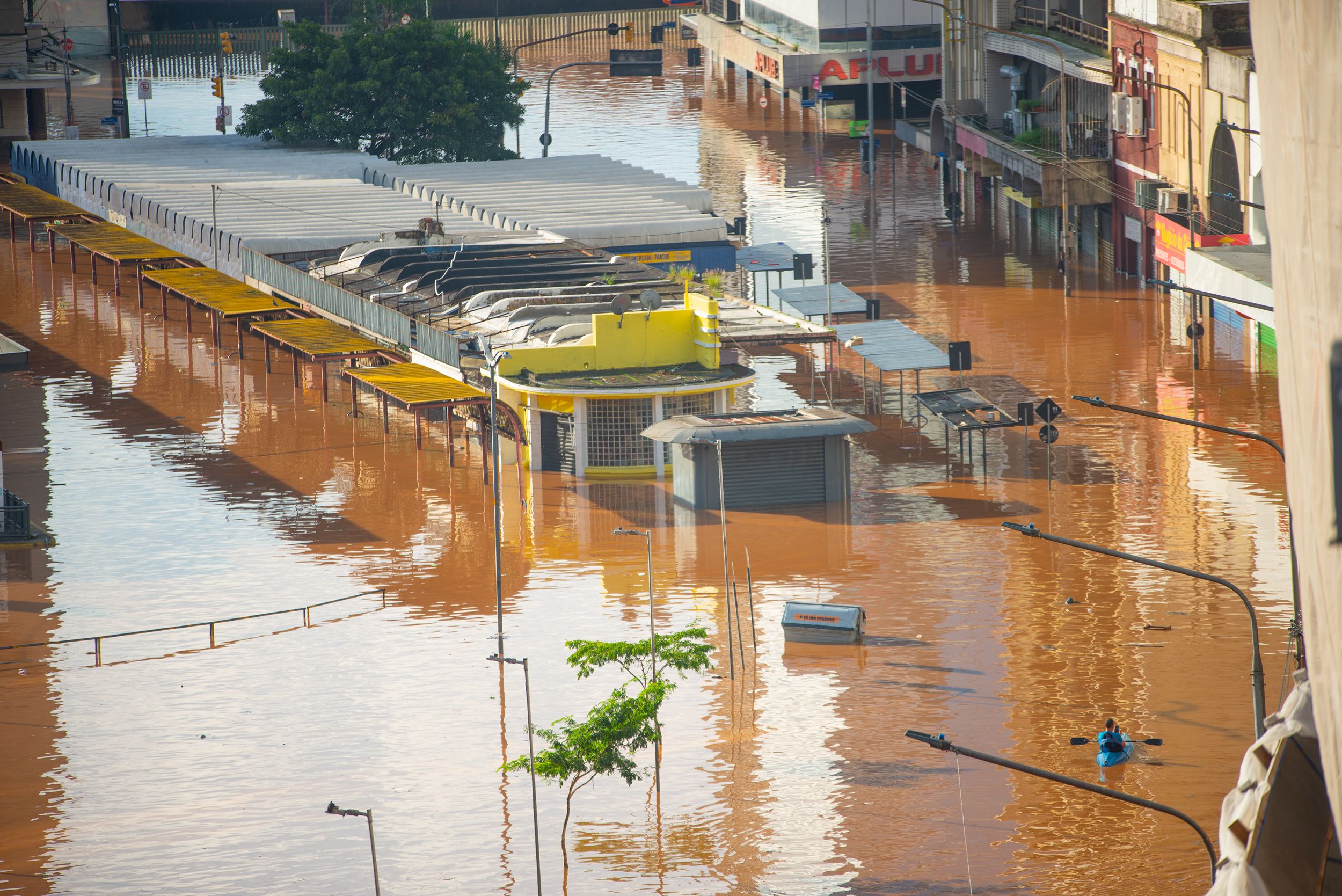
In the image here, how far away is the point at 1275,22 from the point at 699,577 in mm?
29743

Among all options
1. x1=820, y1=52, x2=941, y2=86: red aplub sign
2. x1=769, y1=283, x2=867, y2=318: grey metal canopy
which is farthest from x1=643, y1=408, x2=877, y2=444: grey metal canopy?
x1=820, y1=52, x2=941, y2=86: red aplub sign

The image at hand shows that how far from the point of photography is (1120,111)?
69375mm

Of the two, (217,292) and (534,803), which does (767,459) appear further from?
(217,292)

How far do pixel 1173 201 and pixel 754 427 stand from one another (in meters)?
26.9

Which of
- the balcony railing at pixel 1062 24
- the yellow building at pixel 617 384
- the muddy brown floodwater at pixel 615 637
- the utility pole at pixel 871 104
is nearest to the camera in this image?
the muddy brown floodwater at pixel 615 637

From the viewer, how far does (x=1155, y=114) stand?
227ft

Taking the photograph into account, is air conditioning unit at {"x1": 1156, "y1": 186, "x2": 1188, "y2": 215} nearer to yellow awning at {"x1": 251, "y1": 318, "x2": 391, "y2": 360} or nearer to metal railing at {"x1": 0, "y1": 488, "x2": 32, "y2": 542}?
yellow awning at {"x1": 251, "y1": 318, "x2": 391, "y2": 360}

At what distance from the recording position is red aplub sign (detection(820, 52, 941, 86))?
107438mm

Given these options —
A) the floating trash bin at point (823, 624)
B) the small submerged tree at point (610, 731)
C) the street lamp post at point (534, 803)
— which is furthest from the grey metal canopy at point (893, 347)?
the street lamp post at point (534, 803)

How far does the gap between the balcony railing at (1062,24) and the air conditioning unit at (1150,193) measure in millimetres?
10433

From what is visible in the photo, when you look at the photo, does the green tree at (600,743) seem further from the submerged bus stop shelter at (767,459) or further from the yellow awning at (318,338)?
the yellow awning at (318,338)

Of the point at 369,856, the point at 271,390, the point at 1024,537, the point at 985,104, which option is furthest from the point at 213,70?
the point at 369,856

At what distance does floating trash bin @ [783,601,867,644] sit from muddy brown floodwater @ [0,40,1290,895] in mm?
368

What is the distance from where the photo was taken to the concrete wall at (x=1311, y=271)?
11438 millimetres
